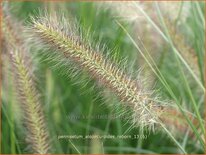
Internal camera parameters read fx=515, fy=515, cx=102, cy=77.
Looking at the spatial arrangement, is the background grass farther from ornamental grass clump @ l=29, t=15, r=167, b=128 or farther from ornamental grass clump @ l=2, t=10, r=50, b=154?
ornamental grass clump @ l=29, t=15, r=167, b=128

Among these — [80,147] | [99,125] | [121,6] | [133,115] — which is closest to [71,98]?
[99,125]

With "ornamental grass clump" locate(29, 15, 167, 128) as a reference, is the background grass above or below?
below

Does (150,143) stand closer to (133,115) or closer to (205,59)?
(205,59)

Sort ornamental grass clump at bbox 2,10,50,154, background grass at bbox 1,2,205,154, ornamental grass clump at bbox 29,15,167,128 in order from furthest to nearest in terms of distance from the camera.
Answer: background grass at bbox 1,2,205,154 → ornamental grass clump at bbox 2,10,50,154 → ornamental grass clump at bbox 29,15,167,128

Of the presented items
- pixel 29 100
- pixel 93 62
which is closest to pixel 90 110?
pixel 29 100

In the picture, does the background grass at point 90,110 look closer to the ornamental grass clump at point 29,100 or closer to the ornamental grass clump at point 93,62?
the ornamental grass clump at point 29,100

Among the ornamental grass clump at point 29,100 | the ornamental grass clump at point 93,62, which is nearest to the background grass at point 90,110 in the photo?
the ornamental grass clump at point 29,100

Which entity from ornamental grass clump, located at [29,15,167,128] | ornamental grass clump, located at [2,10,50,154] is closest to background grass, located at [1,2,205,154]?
ornamental grass clump, located at [2,10,50,154]

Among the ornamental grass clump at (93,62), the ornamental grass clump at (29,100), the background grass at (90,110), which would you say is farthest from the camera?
the background grass at (90,110)
